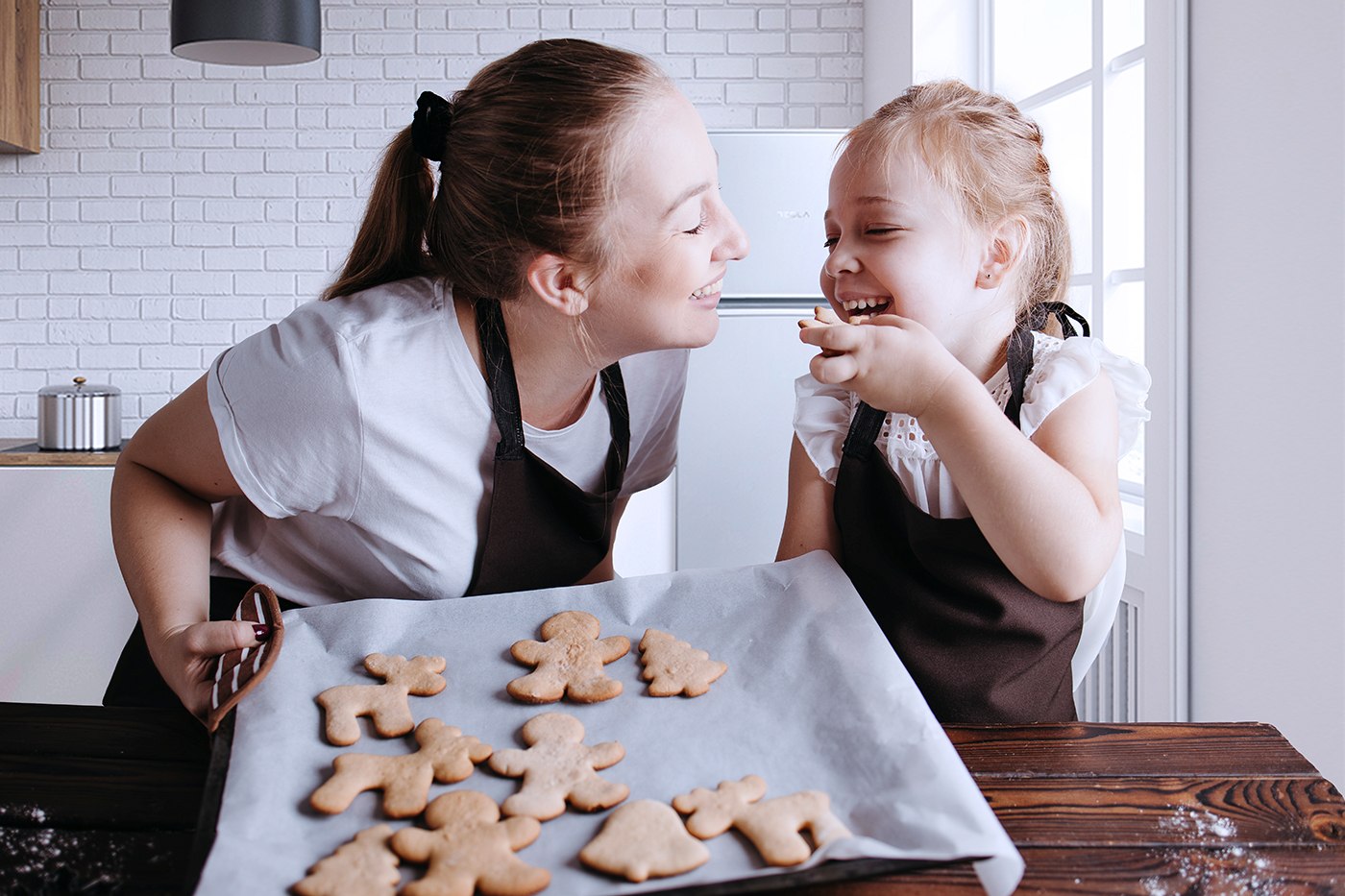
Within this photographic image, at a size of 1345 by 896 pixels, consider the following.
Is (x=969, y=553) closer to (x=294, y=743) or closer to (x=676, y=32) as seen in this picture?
(x=294, y=743)

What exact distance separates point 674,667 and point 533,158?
1.91 feet

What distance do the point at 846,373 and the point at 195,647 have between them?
613mm

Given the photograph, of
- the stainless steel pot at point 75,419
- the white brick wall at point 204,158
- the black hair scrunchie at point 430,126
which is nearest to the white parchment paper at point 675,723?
the black hair scrunchie at point 430,126

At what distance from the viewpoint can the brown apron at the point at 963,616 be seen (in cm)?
106

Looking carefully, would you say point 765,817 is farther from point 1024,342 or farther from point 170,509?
point 170,509

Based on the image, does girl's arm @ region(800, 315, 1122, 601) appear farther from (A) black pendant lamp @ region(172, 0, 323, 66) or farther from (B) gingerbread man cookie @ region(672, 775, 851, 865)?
(A) black pendant lamp @ region(172, 0, 323, 66)

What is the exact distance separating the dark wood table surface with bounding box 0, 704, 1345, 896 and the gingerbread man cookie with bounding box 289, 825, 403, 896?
0.05m

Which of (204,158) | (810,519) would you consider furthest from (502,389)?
(204,158)

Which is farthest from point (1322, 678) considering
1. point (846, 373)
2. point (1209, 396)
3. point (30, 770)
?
point (30, 770)

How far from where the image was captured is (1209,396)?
1.99m

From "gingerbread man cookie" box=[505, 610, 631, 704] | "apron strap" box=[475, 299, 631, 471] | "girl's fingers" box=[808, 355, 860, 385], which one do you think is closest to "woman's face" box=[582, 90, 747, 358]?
"apron strap" box=[475, 299, 631, 471]

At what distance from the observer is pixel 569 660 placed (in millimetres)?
881

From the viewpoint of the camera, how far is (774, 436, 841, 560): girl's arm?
1185 millimetres

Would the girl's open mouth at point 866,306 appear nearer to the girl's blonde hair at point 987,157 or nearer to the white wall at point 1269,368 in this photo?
the girl's blonde hair at point 987,157
